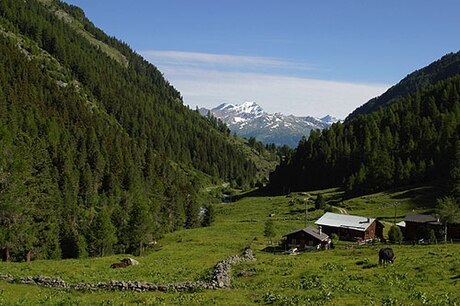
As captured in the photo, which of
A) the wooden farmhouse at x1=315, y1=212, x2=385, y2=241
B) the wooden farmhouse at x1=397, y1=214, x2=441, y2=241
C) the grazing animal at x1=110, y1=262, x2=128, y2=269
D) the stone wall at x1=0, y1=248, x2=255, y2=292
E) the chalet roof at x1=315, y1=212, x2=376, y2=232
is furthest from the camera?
the chalet roof at x1=315, y1=212, x2=376, y2=232

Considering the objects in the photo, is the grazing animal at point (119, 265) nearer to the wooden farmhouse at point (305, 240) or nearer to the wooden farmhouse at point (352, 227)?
the wooden farmhouse at point (305, 240)

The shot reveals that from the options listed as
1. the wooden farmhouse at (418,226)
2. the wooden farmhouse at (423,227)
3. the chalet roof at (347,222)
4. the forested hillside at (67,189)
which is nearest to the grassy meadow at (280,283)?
the forested hillside at (67,189)

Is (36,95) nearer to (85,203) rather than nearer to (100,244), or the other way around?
(85,203)

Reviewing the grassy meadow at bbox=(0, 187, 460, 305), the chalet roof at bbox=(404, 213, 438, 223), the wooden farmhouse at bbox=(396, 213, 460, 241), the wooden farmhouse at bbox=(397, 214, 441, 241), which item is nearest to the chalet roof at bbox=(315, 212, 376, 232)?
the wooden farmhouse at bbox=(397, 214, 441, 241)

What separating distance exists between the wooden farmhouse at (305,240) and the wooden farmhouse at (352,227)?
588 inches

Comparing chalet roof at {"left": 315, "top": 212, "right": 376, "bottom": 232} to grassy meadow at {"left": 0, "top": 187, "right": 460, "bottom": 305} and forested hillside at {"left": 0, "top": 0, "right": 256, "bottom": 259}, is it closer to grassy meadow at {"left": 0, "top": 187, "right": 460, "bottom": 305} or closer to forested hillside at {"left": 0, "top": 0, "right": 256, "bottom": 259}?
grassy meadow at {"left": 0, "top": 187, "right": 460, "bottom": 305}

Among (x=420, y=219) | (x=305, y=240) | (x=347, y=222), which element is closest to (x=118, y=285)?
(x=305, y=240)

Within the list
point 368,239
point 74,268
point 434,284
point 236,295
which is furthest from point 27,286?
point 368,239

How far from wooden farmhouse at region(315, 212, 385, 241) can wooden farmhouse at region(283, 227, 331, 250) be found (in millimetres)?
14935

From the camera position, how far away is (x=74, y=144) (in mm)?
167375

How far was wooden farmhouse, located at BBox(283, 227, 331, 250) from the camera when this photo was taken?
279 ft

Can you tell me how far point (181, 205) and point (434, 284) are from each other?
389 feet

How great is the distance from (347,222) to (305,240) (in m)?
20.7

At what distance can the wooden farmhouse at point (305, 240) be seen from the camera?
85188 mm
